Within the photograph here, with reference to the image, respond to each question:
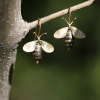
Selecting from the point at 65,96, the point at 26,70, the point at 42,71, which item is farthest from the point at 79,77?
the point at 26,70

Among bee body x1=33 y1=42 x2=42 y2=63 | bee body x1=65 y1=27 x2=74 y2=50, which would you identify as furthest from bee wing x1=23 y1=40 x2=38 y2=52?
bee body x1=65 y1=27 x2=74 y2=50

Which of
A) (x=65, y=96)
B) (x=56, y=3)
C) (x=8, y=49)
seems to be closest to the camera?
(x=8, y=49)

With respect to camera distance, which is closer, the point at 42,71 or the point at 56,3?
the point at 56,3

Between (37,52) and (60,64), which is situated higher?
(60,64)

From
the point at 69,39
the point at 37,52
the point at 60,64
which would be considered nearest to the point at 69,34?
the point at 69,39

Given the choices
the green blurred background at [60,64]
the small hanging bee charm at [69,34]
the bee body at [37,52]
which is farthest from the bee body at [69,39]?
the green blurred background at [60,64]

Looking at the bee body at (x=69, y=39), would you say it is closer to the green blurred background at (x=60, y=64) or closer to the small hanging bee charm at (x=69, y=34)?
the small hanging bee charm at (x=69, y=34)

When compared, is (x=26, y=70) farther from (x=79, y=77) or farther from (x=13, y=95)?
(x=79, y=77)

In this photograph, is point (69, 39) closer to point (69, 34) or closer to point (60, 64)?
point (69, 34)
